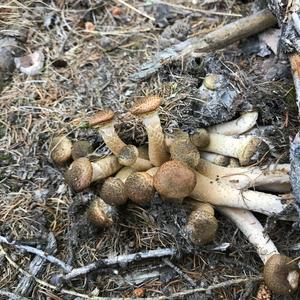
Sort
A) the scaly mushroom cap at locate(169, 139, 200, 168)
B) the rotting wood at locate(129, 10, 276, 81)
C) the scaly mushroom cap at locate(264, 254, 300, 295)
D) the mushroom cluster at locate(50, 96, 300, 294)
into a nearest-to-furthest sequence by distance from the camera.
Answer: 1. the scaly mushroom cap at locate(264, 254, 300, 295)
2. the mushroom cluster at locate(50, 96, 300, 294)
3. the scaly mushroom cap at locate(169, 139, 200, 168)
4. the rotting wood at locate(129, 10, 276, 81)

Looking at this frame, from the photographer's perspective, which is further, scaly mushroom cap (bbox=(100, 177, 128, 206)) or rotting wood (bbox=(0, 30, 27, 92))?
rotting wood (bbox=(0, 30, 27, 92))

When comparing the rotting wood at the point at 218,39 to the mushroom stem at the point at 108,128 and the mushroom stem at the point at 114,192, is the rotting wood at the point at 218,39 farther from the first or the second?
the mushroom stem at the point at 114,192

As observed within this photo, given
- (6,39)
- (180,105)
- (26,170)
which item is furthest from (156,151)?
(6,39)

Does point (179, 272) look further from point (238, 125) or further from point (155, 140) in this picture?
point (238, 125)

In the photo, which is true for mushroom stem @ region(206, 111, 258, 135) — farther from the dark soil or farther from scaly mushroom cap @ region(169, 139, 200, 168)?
scaly mushroom cap @ region(169, 139, 200, 168)

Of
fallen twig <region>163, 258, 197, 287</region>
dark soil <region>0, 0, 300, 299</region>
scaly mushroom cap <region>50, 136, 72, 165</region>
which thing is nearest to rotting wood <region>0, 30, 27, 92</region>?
dark soil <region>0, 0, 300, 299</region>

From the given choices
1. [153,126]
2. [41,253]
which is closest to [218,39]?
[153,126]
